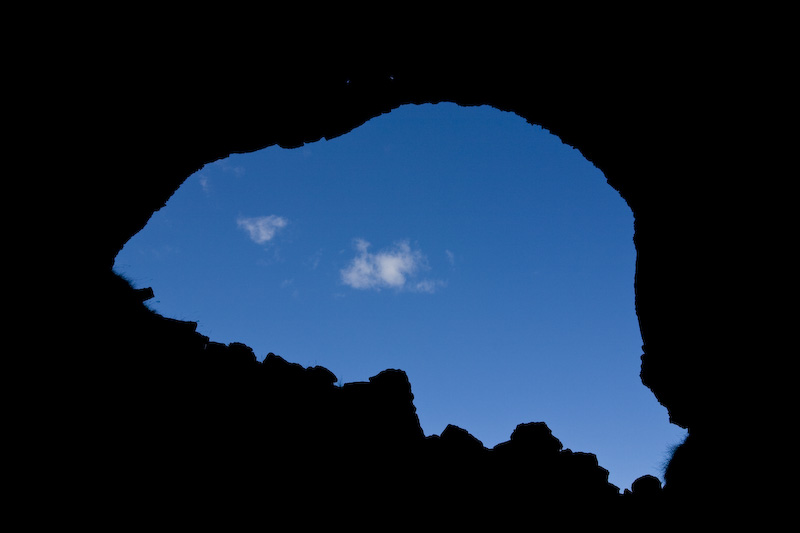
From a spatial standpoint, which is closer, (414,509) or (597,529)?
(414,509)

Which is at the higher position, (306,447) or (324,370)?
(324,370)

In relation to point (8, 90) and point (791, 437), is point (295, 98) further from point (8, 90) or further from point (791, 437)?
point (791, 437)

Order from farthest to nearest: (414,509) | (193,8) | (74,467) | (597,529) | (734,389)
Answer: (597,529) < (414,509) < (193,8) < (734,389) < (74,467)

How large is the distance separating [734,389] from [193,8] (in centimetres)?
1218

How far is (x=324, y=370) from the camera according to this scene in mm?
A: 10062

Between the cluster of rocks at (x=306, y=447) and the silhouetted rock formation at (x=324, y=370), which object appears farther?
the cluster of rocks at (x=306, y=447)

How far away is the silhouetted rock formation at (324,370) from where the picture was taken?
6164 mm

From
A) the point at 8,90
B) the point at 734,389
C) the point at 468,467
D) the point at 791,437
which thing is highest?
the point at 8,90

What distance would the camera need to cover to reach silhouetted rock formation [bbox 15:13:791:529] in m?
6.16

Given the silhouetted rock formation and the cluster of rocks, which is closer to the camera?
the silhouetted rock formation

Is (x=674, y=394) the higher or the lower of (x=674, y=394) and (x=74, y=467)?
the higher

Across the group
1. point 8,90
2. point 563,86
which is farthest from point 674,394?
point 8,90

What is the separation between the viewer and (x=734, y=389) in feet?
21.3

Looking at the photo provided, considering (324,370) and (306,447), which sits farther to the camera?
(324,370)
